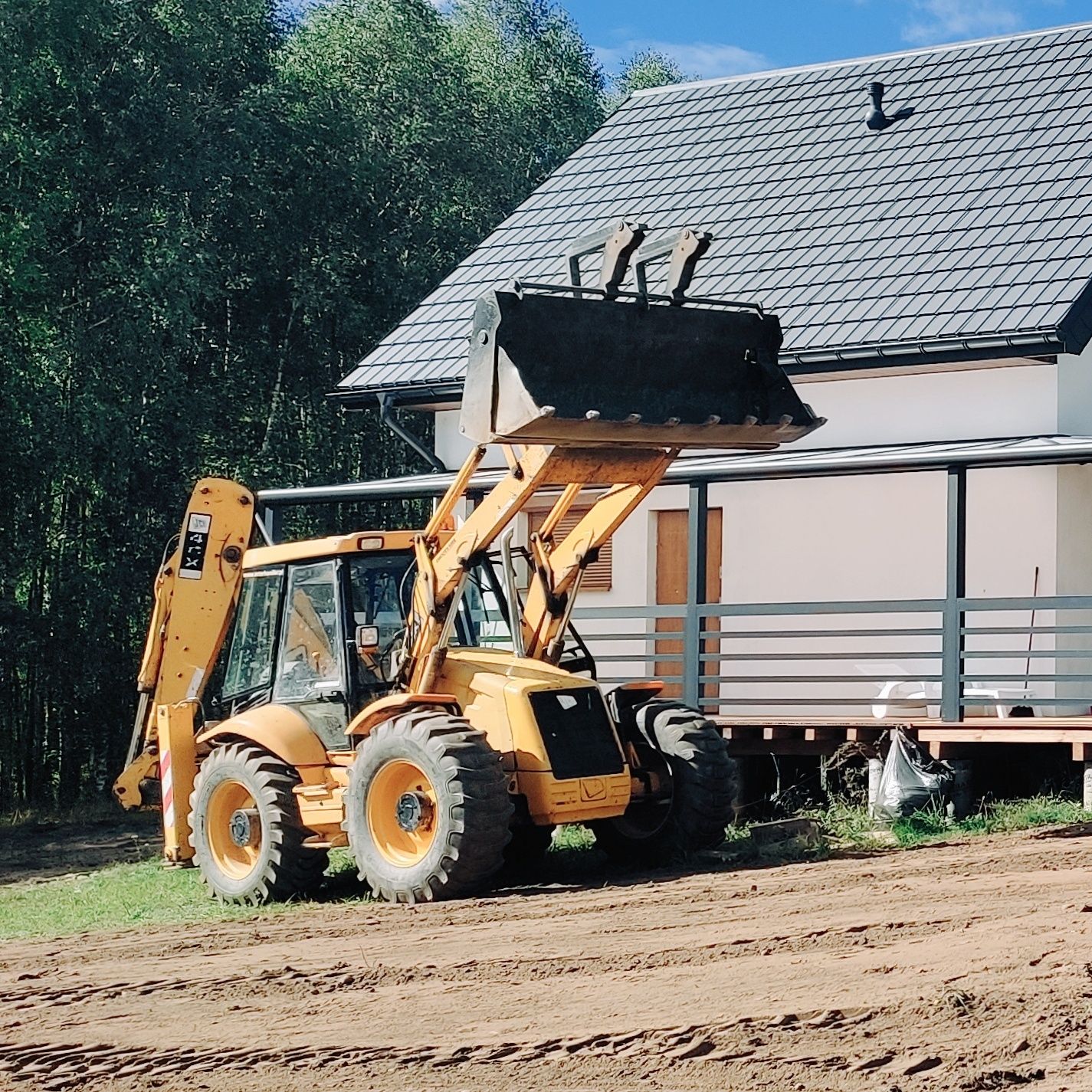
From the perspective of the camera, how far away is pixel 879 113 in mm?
19891

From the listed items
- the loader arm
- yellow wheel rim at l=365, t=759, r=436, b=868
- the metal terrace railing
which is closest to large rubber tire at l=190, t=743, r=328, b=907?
yellow wheel rim at l=365, t=759, r=436, b=868

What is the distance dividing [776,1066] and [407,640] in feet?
17.8

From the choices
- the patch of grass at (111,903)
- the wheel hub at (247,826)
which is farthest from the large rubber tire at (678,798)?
the patch of grass at (111,903)

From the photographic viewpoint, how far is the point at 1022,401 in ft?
51.9

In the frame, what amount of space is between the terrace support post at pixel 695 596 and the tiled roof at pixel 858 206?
251cm

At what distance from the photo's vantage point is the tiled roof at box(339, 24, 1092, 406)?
53.9 feet

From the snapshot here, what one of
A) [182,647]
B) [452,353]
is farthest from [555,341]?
[452,353]

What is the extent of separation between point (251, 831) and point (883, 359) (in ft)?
24.9

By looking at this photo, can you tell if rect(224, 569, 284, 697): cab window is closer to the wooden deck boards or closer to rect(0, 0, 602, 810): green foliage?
the wooden deck boards

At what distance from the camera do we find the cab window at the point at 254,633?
12141 mm

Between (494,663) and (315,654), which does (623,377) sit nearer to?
(494,663)

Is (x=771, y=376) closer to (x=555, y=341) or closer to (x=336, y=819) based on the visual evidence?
(x=555, y=341)

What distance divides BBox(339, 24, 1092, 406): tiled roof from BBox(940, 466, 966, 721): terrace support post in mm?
2116

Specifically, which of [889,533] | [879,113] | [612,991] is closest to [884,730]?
[889,533]
